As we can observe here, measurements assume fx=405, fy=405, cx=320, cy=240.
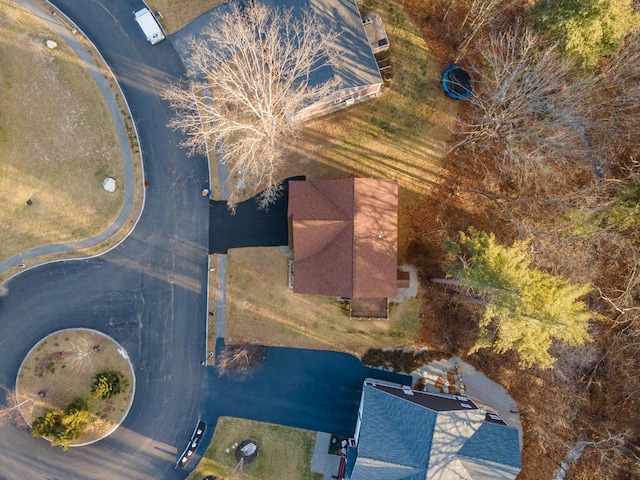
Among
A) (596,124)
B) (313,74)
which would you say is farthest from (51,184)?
(596,124)

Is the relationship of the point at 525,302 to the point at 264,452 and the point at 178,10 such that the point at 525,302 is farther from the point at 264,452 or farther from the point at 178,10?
the point at 178,10

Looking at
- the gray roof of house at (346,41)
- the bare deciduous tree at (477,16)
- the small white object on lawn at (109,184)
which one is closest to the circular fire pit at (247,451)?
the small white object on lawn at (109,184)

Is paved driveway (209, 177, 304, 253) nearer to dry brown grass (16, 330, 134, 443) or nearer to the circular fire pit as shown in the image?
dry brown grass (16, 330, 134, 443)

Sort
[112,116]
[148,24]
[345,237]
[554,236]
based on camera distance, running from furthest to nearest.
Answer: [112,116]
[148,24]
[554,236]
[345,237]

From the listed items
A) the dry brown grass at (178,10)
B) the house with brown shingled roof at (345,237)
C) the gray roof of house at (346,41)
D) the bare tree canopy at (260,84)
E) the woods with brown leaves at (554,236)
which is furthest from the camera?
the dry brown grass at (178,10)

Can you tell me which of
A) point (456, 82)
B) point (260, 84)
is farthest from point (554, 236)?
point (260, 84)

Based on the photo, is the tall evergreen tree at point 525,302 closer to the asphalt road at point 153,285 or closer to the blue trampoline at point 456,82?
the blue trampoline at point 456,82

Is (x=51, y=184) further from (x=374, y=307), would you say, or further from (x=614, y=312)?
(x=614, y=312)
